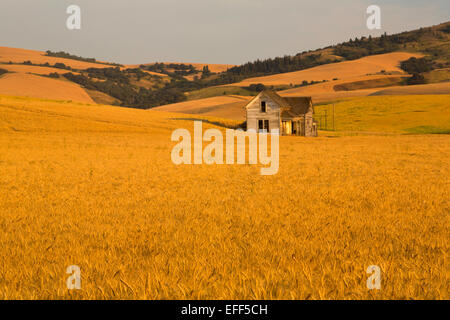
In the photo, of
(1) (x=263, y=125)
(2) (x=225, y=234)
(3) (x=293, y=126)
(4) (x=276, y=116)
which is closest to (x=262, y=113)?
(1) (x=263, y=125)

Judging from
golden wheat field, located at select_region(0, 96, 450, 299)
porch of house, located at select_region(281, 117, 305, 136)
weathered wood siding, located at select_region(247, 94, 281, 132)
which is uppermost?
weathered wood siding, located at select_region(247, 94, 281, 132)

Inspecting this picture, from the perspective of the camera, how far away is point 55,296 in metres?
4.14

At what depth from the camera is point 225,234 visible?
720 cm

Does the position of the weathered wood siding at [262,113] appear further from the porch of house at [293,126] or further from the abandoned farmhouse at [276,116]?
the porch of house at [293,126]

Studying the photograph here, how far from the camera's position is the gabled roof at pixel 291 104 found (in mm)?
63688

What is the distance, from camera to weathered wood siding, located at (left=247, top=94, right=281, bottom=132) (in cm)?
6331

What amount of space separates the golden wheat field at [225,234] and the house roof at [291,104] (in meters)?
46.7

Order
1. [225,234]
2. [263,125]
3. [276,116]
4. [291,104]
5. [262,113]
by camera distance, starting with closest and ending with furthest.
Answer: [225,234] < [276,116] < [262,113] < [263,125] < [291,104]

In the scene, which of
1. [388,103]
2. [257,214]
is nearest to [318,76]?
[388,103]

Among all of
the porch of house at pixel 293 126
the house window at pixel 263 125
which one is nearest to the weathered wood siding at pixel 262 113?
the house window at pixel 263 125

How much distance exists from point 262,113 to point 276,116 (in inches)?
93.8

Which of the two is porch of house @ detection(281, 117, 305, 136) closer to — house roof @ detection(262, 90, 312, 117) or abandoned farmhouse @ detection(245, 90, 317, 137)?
abandoned farmhouse @ detection(245, 90, 317, 137)

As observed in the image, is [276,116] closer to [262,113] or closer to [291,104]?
[262,113]

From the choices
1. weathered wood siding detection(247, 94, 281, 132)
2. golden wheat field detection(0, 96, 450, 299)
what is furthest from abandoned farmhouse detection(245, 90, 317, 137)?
golden wheat field detection(0, 96, 450, 299)
